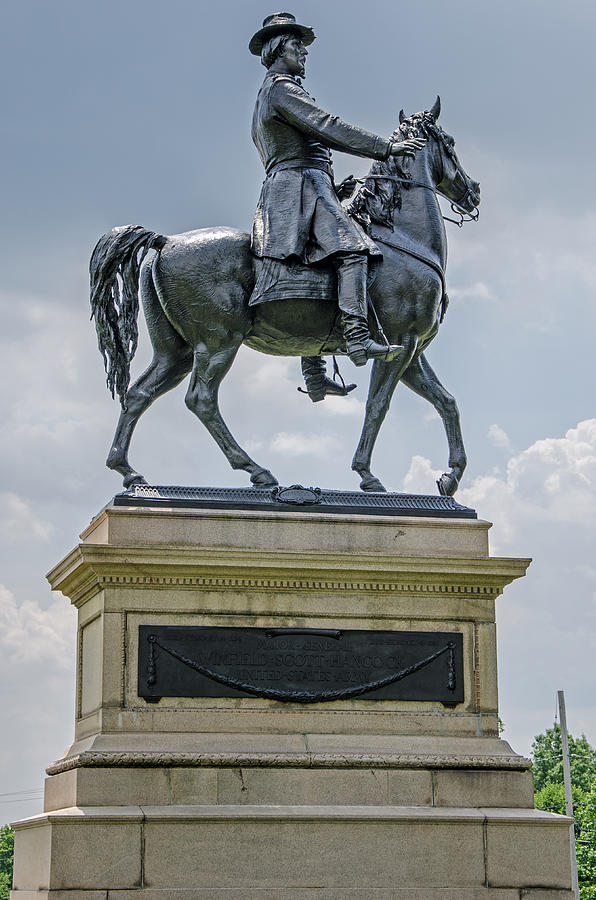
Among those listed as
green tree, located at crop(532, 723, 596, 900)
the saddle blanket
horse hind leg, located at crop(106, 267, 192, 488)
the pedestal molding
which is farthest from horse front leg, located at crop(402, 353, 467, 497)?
green tree, located at crop(532, 723, 596, 900)

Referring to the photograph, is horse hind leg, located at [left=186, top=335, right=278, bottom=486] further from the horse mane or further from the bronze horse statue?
the horse mane

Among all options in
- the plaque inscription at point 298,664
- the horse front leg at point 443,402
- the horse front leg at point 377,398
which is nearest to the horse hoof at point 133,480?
the plaque inscription at point 298,664

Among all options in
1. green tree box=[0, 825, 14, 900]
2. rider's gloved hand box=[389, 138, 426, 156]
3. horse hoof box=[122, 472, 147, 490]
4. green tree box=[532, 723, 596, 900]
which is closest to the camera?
horse hoof box=[122, 472, 147, 490]

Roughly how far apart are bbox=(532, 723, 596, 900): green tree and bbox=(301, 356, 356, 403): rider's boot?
38.7m

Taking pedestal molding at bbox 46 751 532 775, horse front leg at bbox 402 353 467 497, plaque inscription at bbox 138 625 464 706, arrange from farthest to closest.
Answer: horse front leg at bbox 402 353 467 497 → plaque inscription at bbox 138 625 464 706 → pedestal molding at bbox 46 751 532 775

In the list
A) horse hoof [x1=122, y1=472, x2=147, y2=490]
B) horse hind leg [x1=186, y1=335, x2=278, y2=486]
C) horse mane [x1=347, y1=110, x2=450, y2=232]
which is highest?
horse mane [x1=347, y1=110, x2=450, y2=232]

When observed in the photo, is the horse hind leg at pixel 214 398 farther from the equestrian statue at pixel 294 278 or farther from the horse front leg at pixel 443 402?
the horse front leg at pixel 443 402

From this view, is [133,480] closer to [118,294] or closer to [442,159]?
[118,294]

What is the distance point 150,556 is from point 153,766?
177cm

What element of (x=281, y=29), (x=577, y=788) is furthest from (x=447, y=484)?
(x=577, y=788)

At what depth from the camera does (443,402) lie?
15.4 meters

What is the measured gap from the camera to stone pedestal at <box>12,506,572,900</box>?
1249 centimetres

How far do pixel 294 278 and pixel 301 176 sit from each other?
3.73 ft

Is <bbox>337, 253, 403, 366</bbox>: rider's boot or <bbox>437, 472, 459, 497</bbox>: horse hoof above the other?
<bbox>337, 253, 403, 366</bbox>: rider's boot
